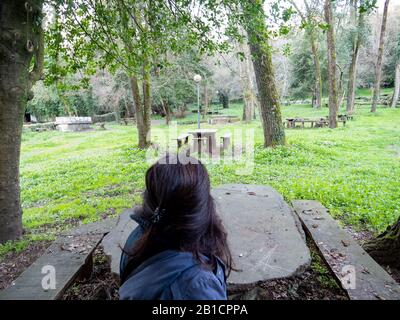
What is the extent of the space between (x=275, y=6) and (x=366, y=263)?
2.70m

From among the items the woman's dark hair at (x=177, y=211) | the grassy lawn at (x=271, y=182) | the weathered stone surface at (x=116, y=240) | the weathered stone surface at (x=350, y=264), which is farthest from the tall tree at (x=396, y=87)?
the woman's dark hair at (x=177, y=211)

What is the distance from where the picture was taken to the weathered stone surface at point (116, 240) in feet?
7.40

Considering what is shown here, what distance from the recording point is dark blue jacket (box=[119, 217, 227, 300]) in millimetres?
1116

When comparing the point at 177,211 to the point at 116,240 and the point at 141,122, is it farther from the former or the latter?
the point at 141,122

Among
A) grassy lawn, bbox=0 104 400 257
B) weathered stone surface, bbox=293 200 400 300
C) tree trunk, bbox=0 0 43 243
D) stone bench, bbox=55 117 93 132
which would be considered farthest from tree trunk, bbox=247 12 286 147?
stone bench, bbox=55 117 93 132

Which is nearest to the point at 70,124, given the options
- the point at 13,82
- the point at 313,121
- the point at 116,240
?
the point at 313,121

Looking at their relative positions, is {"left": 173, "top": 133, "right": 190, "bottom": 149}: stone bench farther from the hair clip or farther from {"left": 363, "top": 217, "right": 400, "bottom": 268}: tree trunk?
the hair clip

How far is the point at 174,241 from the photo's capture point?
1215 millimetres

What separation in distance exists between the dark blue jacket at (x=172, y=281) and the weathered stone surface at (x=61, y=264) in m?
1.14

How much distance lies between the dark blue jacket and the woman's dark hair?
0.04 m

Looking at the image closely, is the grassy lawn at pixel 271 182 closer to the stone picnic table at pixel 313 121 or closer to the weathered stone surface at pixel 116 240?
the weathered stone surface at pixel 116 240

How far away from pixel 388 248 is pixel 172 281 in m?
2.32

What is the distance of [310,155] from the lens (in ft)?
24.4
